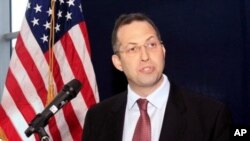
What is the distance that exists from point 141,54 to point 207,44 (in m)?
1.21

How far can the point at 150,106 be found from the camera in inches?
70.4

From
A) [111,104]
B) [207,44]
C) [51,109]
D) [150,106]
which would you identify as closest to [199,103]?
[150,106]

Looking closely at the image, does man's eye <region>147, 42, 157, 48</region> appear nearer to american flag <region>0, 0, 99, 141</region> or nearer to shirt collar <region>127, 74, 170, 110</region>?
shirt collar <region>127, 74, 170, 110</region>

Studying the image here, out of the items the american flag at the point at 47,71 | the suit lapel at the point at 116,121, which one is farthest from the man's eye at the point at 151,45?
the american flag at the point at 47,71

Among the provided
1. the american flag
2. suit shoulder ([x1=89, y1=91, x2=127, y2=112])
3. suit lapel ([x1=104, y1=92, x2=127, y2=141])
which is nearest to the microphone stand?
suit lapel ([x1=104, y1=92, x2=127, y2=141])

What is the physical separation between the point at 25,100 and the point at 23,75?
0.16 m

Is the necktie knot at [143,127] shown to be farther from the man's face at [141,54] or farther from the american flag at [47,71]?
the american flag at [47,71]

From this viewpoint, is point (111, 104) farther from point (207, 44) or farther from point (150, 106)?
point (207, 44)

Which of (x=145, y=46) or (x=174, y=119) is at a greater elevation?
(x=145, y=46)

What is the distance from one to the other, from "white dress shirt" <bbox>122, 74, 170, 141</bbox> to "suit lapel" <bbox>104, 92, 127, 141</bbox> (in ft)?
0.08

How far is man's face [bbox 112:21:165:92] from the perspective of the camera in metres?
1.72

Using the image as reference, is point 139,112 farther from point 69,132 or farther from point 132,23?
point 69,132

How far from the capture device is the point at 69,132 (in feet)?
8.96

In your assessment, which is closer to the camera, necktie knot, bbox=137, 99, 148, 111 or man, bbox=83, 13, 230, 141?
man, bbox=83, 13, 230, 141
